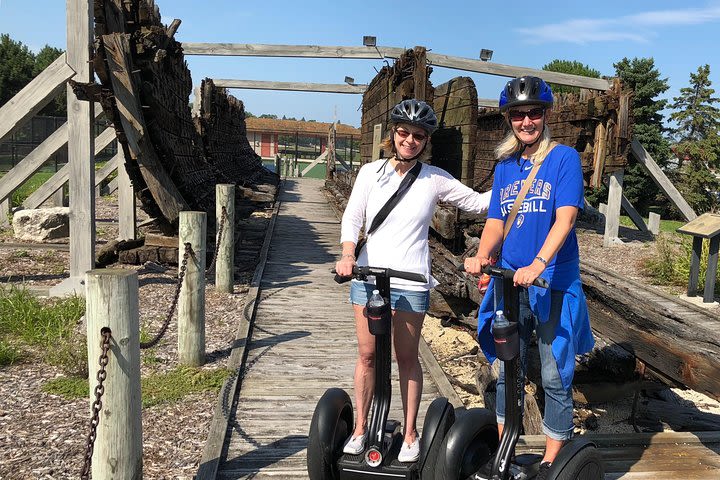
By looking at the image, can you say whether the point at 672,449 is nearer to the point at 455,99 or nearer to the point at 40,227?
the point at 455,99

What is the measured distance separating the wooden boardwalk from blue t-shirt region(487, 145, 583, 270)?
1.26m

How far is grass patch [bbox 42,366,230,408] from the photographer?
4383 mm

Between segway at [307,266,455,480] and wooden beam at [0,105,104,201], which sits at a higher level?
wooden beam at [0,105,104,201]

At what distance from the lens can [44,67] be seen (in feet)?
148

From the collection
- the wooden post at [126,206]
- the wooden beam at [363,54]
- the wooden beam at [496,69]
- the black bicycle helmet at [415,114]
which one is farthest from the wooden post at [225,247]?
the wooden beam at [496,69]

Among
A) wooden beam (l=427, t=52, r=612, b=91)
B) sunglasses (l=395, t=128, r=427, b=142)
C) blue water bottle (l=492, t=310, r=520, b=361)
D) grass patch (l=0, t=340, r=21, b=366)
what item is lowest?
grass patch (l=0, t=340, r=21, b=366)

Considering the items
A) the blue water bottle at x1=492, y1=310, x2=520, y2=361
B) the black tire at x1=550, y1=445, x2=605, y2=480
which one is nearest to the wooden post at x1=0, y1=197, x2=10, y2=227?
the blue water bottle at x1=492, y1=310, x2=520, y2=361

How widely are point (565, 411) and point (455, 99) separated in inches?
222

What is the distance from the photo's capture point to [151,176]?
295 inches

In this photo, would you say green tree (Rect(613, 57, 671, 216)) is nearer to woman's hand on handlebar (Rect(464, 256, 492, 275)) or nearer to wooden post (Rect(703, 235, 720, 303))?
wooden post (Rect(703, 235, 720, 303))

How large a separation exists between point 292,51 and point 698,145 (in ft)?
64.6

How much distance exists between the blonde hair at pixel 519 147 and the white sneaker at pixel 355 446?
1.47 meters

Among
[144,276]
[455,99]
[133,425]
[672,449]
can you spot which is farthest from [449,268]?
[133,425]

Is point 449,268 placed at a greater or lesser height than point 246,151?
lesser
